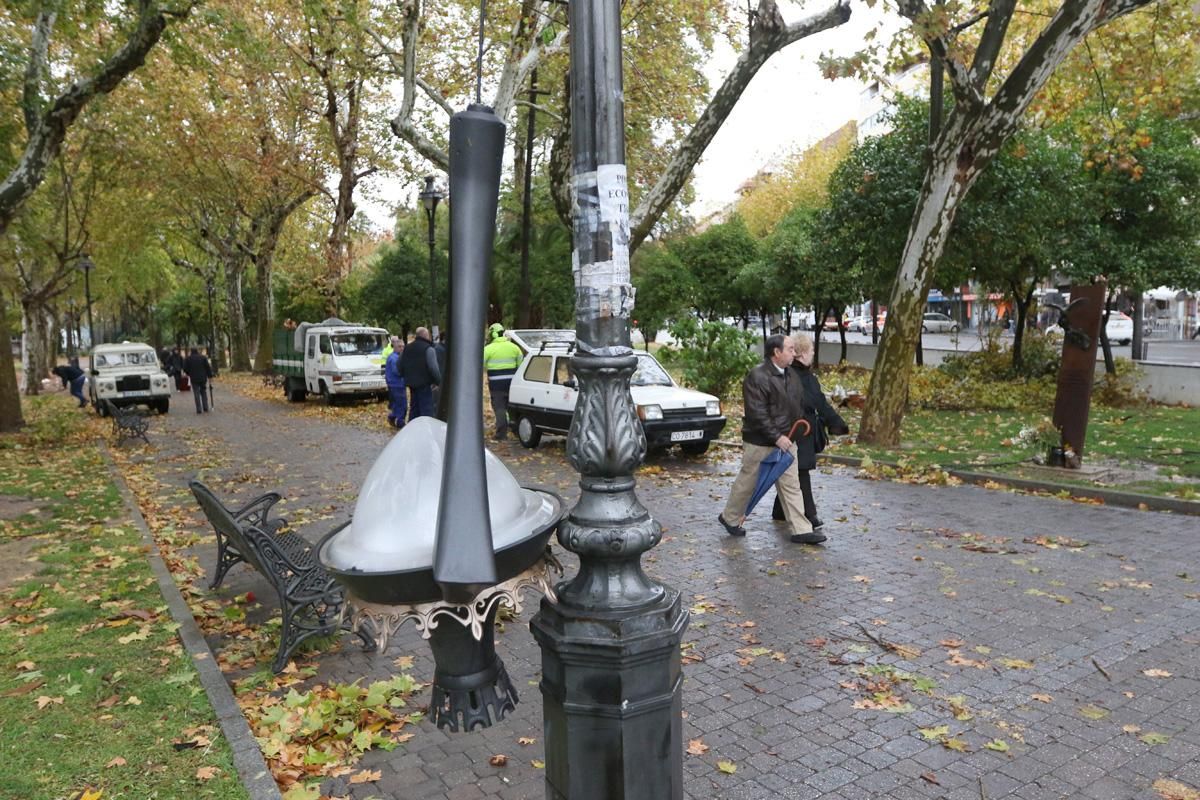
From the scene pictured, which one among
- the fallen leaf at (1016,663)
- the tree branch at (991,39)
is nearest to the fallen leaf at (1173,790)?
the fallen leaf at (1016,663)

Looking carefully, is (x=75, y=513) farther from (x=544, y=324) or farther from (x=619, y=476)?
(x=544, y=324)

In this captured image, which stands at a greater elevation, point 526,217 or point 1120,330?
point 526,217

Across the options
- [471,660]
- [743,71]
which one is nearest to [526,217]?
[743,71]

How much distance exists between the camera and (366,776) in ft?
12.5

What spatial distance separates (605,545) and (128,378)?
23657 millimetres

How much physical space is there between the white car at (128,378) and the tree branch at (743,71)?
15677mm

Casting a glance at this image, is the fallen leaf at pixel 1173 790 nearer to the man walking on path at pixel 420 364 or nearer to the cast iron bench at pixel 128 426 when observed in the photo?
the man walking on path at pixel 420 364

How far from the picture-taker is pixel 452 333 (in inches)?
88.7

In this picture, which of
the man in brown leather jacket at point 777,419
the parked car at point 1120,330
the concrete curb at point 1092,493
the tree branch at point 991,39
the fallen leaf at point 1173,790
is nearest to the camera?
the fallen leaf at point 1173,790

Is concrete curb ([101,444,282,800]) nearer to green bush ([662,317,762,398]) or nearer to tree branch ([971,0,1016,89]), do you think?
tree branch ([971,0,1016,89])

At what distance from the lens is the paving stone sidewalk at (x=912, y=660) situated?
3.79 m

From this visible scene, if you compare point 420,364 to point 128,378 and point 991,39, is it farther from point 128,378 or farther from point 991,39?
point 128,378

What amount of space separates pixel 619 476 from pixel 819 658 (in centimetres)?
319

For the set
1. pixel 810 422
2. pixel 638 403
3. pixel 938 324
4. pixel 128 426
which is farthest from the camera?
pixel 938 324
